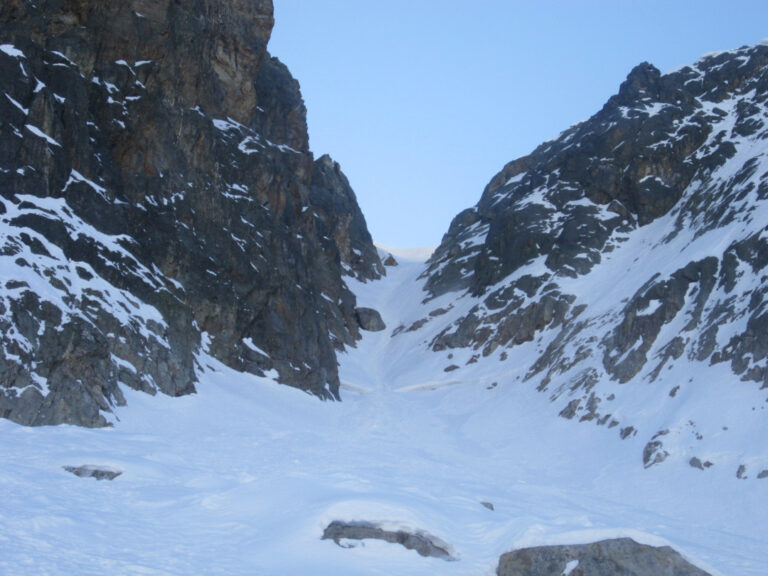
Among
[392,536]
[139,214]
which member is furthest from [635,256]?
[392,536]

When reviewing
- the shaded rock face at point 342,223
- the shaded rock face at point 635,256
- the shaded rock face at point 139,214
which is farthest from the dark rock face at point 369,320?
the shaded rock face at point 139,214

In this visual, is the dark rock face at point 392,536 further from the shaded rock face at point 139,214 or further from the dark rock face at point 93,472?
the shaded rock face at point 139,214

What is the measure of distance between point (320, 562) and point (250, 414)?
20.0 m

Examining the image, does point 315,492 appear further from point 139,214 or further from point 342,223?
point 342,223

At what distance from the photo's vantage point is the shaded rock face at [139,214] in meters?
26.3

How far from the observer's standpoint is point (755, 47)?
3157 inches

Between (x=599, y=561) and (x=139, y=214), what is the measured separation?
30.6 m

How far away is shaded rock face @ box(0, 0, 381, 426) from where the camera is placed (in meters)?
26.3

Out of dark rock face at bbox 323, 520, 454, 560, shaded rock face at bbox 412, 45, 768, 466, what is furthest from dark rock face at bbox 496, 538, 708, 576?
shaded rock face at bbox 412, 45, 768, 466

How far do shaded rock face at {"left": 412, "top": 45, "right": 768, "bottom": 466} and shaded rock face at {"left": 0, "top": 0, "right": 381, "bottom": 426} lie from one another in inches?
686

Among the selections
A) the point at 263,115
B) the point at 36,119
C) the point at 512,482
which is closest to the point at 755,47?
the point at 263,115

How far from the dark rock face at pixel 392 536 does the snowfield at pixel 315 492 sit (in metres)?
0.20

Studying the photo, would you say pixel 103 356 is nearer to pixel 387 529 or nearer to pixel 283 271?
pixel 387 529

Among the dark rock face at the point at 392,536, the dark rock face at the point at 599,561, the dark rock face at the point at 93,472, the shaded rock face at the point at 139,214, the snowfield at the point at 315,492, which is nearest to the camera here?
the snowfield at the point at 315,492
